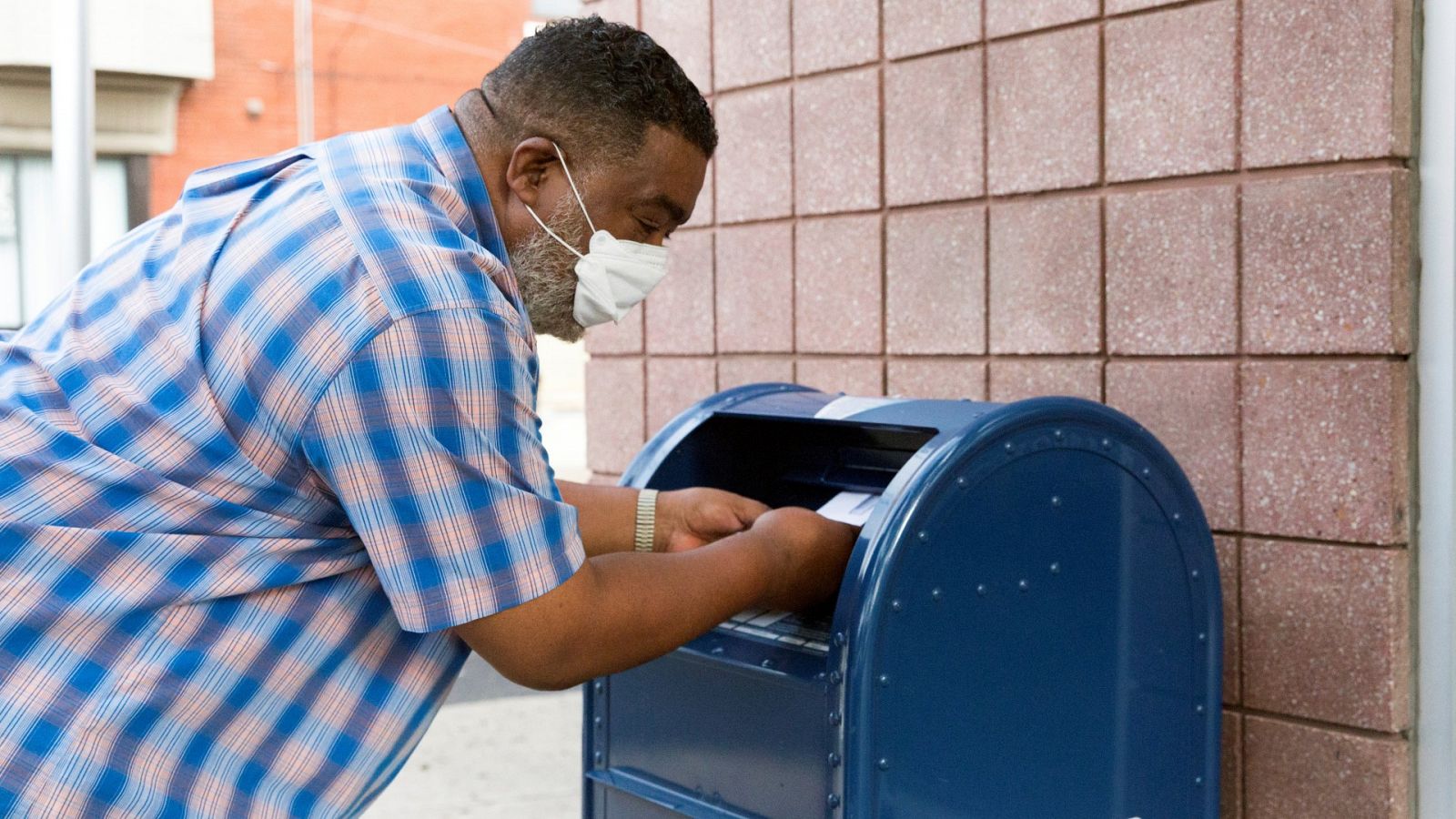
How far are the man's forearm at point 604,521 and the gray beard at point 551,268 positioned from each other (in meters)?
0.31

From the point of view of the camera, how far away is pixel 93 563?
137 cm

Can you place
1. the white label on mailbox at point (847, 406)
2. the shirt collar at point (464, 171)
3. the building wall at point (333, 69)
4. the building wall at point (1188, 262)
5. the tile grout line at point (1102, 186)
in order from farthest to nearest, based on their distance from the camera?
1. the building wall at point (333, 69)
2. the tile grout line at point (1102, 186)
3. the building wall at point (1188, 262)
4. the white label on mailbox at point (847, 406)
5. the shirt collar at point (464, 171)

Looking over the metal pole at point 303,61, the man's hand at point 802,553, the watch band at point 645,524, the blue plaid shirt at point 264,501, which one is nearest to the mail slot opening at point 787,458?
the watch band at point 645,524

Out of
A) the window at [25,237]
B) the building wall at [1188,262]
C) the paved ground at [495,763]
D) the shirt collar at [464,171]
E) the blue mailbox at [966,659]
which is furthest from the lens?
the window at [25,237]

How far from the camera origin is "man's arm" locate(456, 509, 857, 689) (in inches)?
55.6

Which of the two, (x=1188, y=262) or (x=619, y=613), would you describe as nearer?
(x=619, y=613)

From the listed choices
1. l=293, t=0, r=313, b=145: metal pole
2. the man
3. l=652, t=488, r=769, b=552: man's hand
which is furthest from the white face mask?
l=293, t=0, r=313, b=145: metal pole

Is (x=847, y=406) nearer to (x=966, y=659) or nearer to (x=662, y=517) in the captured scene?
(x=662, y=517)

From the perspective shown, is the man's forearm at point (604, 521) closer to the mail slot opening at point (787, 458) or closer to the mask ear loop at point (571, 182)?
the mail slot opening at point (787, 458)

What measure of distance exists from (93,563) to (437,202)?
525 mm

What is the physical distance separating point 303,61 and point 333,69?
0.80ft

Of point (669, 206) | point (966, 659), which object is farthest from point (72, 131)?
point (966, 659)

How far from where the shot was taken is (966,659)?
1773mm

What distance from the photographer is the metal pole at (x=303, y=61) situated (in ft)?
35.4
